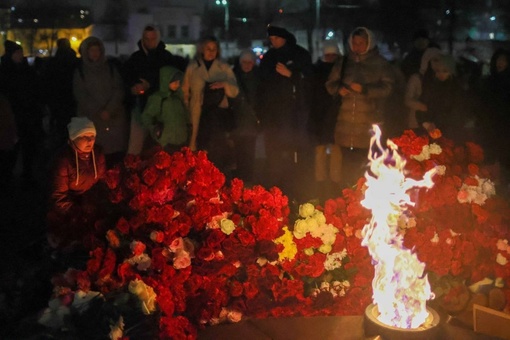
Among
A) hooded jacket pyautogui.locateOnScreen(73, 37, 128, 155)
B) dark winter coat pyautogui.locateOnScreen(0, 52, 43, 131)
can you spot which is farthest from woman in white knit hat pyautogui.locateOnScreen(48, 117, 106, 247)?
dark winter coat pyautogui.locateOnScreen(0, 52, 43, 131)

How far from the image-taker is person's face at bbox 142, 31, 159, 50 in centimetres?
758

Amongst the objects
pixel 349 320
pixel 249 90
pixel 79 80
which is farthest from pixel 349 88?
pixel 349 320

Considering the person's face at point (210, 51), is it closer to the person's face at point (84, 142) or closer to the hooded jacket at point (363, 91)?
the hooded jacket at point (363, 91)

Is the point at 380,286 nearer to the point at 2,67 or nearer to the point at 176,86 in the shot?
the point at 176,86

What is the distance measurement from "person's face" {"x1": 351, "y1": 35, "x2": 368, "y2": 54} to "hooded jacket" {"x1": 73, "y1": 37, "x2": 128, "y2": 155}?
2462 millimetres

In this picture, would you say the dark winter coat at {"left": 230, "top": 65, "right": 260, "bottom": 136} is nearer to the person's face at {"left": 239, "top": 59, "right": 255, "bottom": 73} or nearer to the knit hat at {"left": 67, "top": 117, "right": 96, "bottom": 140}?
the person's face at {"left": 239, "top": 59, "right": 255, "bottom": 73}

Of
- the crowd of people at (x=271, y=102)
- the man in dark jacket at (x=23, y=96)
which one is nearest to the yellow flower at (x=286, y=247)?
the crowd of people at (x=271, y=102)

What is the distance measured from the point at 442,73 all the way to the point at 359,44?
1506 millimetres

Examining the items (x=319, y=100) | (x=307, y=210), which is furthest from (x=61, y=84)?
(x=307, y=210)

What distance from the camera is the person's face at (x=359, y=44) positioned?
6660mm

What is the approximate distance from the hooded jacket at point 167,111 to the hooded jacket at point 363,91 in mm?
1450

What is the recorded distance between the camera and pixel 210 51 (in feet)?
23.9

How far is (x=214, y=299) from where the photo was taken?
4.42 metres

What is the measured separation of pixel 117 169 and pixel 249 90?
3.56 meters
